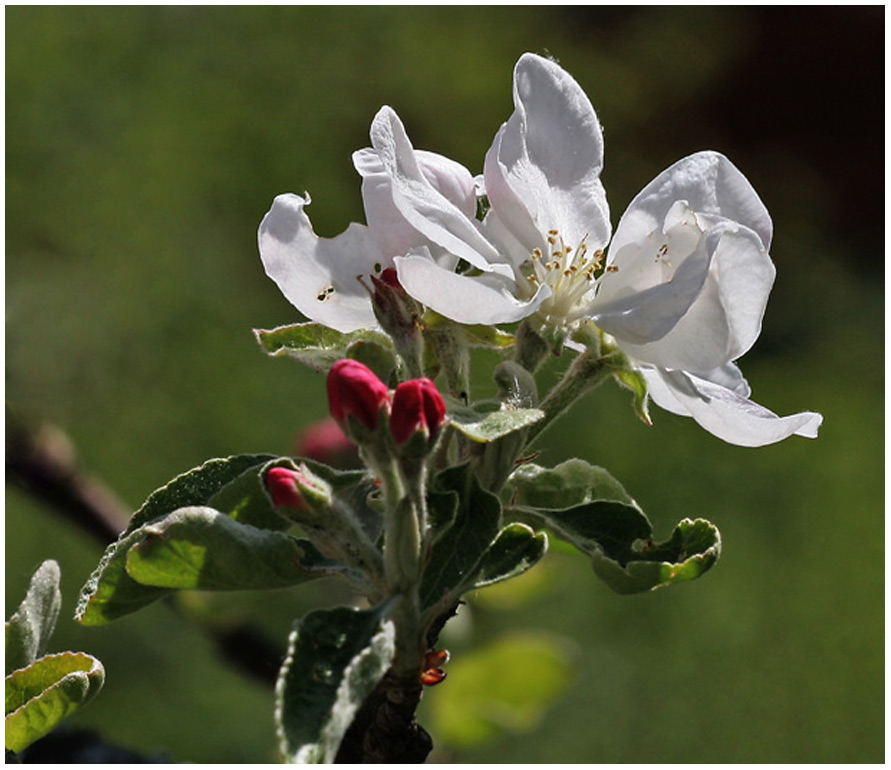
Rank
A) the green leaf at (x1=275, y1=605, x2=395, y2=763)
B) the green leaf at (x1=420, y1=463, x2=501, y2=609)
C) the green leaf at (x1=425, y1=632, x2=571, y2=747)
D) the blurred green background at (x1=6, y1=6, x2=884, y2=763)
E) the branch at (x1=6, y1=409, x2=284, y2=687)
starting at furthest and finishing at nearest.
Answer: the blurred green background at (x1=6, y1=6, x2=884, y2=763)
the green leaf at (x1=425, y1=632, x2=571, y2=747)
the branch at (x1=6, y1=409, x2=284, y2=687)
the green leaf at (x1=420, y1=463, x2=501, y2=609)
the green leaf at (x1=275, y1=605, x2=395, y2=763)

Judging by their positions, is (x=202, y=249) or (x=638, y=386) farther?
(x=202, y=249)

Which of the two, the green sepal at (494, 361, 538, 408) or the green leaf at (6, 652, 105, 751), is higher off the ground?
the green sepal at (494, 361, 538, 408)

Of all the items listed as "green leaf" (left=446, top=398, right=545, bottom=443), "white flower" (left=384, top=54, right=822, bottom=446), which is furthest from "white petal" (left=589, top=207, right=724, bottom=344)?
"green leaf" (left=446, top=398, right=545, bottom=443)

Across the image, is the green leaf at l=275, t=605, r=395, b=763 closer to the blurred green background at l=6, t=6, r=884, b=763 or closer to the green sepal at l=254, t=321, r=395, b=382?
the green sepal at l=254, t=321, r=395, b=382

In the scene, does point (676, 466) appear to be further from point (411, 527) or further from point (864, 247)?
point (411, 527)

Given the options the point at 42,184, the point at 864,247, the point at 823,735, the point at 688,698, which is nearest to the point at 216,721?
the point at 688,698

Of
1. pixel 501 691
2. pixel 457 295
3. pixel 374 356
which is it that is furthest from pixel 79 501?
pixel 457 295

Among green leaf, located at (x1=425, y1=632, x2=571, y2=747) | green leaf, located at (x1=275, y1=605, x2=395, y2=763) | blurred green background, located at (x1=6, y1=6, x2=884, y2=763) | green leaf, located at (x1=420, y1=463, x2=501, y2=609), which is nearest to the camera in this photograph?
green leaf, located at (x1=275, y1=605, x2=395, y2=763)
